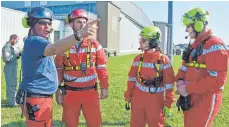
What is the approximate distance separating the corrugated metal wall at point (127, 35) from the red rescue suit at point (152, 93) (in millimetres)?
48754

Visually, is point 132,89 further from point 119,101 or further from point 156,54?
point 119,101

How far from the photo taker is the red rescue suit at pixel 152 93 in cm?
470

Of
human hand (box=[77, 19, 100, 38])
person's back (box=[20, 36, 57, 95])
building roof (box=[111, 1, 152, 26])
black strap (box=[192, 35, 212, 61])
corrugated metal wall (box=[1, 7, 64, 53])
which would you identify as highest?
building roof (box=[111, 1, 152, 26])

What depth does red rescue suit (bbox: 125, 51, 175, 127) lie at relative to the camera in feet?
15.4

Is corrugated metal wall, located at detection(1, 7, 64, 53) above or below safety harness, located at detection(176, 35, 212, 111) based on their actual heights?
above

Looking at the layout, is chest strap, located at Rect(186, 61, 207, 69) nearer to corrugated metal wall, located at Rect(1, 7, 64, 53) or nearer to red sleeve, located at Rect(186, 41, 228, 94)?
red sleeve, located at Rect(186, 41, 228, 94)

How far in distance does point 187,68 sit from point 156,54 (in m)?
0.78

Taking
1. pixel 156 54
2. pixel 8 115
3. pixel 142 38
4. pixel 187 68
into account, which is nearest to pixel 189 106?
pixel 187 68

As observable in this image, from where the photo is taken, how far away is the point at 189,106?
13.3 feet

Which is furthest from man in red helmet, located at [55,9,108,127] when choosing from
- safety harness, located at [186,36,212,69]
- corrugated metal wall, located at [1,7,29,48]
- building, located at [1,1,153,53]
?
building, located at [1,1,153,53]

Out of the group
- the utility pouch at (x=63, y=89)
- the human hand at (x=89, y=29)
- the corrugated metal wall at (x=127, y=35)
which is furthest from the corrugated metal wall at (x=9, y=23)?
the corrugated metal wall at (x=127, y=35)

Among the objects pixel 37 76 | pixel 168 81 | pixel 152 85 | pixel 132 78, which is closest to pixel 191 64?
pixel 168 81

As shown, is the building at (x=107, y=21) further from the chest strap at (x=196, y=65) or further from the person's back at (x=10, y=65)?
the chest strap at (x=196, y=65)

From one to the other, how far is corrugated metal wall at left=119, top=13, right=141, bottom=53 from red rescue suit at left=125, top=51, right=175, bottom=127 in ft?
160
